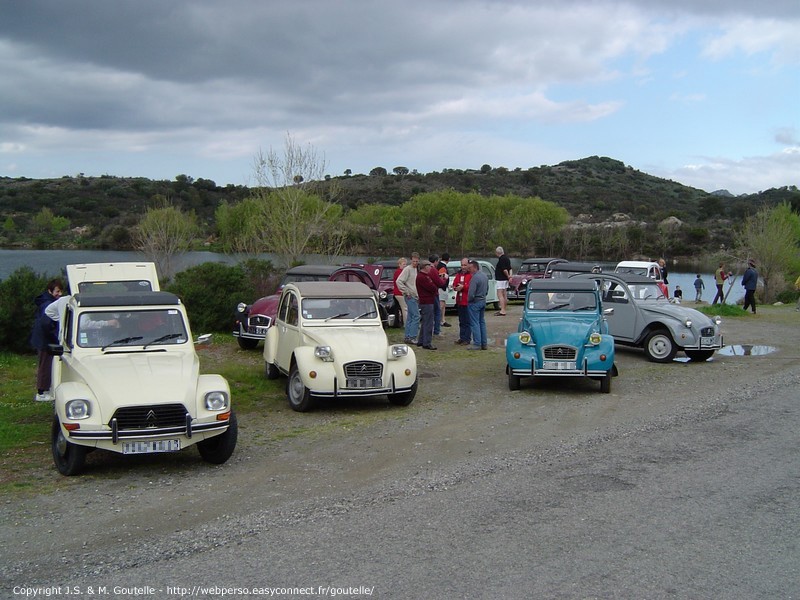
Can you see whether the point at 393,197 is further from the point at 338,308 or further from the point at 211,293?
the point at 338,308

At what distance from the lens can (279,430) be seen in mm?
10062

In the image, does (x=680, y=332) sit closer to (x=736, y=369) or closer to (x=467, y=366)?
(x=736, y=369)

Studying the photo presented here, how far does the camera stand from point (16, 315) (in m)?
16.6

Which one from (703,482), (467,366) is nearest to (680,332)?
(467,366)

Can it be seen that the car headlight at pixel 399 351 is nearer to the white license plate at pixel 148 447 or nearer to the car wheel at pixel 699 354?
the white license plate at pixel 148 447

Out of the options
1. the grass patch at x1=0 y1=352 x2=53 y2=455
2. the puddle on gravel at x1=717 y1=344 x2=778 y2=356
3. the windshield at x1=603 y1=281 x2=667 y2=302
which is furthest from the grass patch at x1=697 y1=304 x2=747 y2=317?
the grass patch at x1=0 y1=352 x2=53 y2=455

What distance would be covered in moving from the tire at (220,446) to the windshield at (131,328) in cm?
156

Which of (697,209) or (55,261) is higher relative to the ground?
(697,209)

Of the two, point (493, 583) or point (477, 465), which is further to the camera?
point (477, 465)

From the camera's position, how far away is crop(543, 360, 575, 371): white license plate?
40.9ft

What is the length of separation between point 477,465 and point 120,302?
487 cm

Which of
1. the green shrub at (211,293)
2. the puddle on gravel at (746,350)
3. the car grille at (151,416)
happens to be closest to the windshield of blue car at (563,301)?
the puddle on gravel at (746,350)

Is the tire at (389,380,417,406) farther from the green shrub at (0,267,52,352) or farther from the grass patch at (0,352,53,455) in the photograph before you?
the green shrub at (0,267,52,352)

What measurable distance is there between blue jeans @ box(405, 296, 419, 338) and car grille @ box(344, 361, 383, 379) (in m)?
6.28
